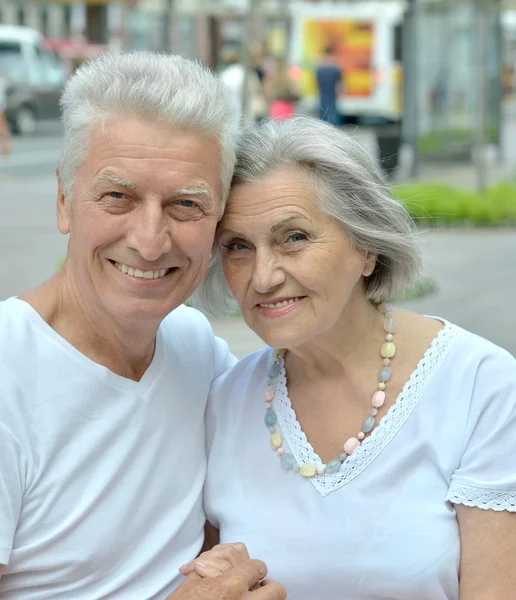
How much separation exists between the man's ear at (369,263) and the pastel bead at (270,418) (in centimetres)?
42

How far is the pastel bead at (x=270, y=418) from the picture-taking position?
2.76m

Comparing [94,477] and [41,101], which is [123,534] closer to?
[94,477]

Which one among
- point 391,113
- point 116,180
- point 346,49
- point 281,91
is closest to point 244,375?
point 116,180

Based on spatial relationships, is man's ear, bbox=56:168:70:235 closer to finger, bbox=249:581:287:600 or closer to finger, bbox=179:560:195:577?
finger, bbox=179:560:195:577

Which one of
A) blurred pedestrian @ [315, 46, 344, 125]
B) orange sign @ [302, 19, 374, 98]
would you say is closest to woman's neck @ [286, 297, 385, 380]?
blurred pedestrian @ [315, 46, 344, 125]

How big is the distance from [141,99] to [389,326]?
85cm

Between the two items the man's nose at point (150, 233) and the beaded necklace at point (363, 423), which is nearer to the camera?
the man's nose at point (150, 233)

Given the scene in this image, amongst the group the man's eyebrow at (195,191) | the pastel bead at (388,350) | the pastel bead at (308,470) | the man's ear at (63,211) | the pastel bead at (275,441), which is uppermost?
the man's eyebrow at (195,191)

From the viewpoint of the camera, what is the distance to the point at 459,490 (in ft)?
8.09

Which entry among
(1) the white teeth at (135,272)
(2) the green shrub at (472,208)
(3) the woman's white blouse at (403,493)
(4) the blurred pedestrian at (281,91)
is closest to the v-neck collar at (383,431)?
(3) the woman's white blouse at (403,493)

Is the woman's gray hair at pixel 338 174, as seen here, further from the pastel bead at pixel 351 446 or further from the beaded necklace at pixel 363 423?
the pastel bead at pixel 351 446

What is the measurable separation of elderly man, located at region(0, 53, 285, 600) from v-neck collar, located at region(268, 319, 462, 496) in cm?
30

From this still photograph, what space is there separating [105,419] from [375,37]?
25.7m

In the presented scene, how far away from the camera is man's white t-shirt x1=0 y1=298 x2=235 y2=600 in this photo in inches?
91.7
